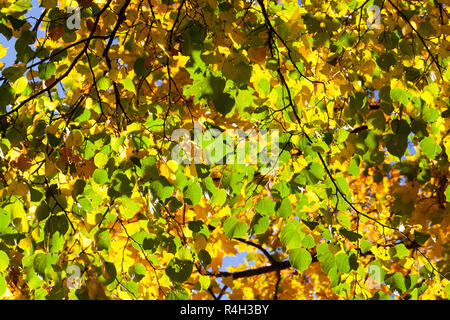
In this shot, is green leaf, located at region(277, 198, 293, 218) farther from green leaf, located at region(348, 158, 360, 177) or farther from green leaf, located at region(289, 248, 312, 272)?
green leaf, located at region(348, 158, 360, 177)

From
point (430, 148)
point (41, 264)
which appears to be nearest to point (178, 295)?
point (41, 264)

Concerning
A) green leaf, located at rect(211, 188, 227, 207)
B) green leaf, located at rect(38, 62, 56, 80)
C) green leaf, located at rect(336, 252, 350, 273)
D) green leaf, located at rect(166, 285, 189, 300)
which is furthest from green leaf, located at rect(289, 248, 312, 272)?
green leaf, located at rect(38, 62, 56, 80)

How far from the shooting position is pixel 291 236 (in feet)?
7.14

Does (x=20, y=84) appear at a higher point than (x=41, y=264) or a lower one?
higher

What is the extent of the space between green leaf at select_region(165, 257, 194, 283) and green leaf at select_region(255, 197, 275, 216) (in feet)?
1.39

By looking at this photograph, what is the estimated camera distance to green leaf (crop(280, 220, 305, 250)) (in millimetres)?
2174

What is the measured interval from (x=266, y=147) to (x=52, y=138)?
3.13ft

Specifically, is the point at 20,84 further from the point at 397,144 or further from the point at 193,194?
the point at 397,144

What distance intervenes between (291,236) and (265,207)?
0.17 metres

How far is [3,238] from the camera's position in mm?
2102

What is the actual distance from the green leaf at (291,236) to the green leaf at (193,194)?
0.41 meters

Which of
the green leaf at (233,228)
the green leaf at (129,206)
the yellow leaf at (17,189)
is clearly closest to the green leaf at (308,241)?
the green leaf at (233,228)
